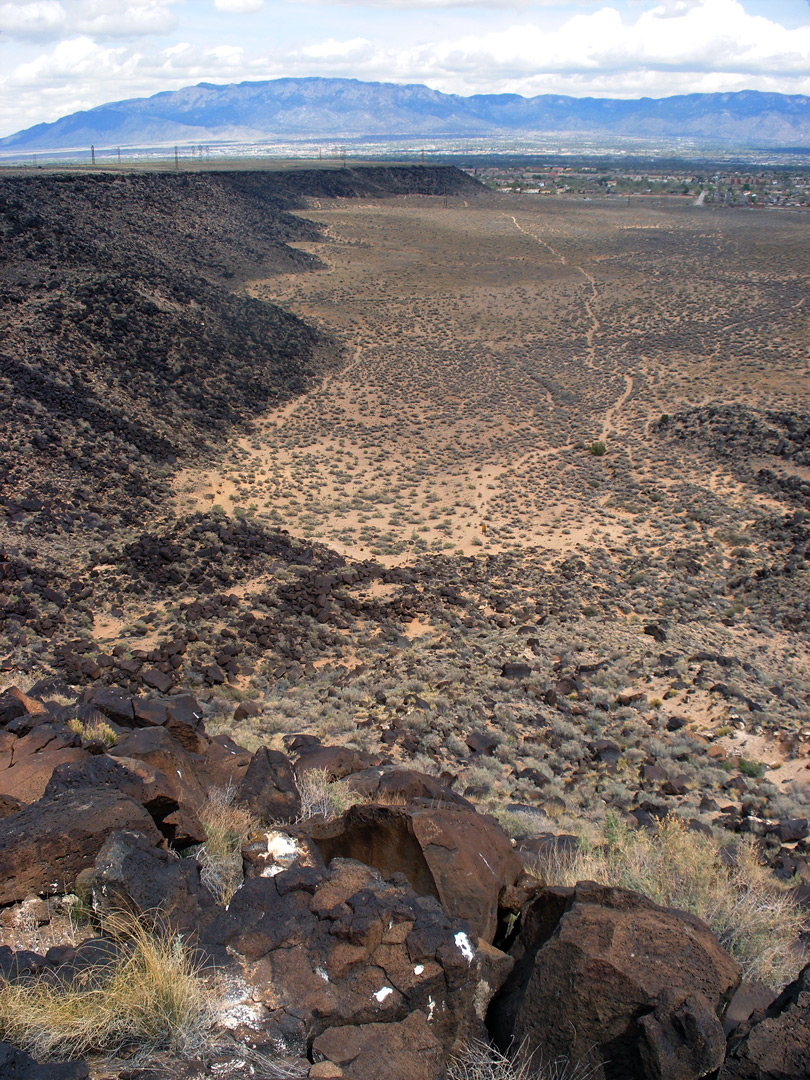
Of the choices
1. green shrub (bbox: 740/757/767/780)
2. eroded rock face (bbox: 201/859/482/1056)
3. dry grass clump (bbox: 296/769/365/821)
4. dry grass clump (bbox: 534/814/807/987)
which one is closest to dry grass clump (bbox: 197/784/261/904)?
dry grass clump (bbox: 296/769/365/821)

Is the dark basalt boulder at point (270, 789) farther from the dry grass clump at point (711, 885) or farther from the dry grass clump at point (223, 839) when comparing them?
the dry grass clump at point (711, 885)

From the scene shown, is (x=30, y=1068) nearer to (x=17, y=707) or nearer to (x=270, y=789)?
(x=270, y=789)

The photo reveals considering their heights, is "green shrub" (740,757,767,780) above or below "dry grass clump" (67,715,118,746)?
below

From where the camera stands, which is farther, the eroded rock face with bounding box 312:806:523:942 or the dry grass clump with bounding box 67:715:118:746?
the dry grass clump with bounding box 67:715:118:746

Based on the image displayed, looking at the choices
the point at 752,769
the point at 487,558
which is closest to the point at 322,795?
the point at 752,769

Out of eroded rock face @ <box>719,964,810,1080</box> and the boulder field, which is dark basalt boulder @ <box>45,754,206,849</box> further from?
eroded rock face @ <box>719,964,810,1080</box>

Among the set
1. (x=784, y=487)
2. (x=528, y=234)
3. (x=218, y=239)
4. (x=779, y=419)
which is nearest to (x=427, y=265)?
(x=218, y=239)

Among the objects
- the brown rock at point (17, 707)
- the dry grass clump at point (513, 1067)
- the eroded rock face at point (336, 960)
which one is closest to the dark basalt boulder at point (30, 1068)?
the eroded rock face at point (336, 960)
